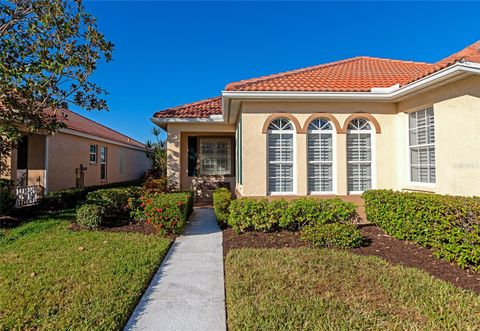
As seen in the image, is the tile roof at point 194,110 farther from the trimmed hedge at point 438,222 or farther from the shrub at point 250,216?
the trimmed hedge at point 438,222

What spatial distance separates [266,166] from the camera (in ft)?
26.1

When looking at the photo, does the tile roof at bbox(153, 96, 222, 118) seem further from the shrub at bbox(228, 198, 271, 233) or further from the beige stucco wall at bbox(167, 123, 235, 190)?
the shrub at bbox(228, 198, 271, 233)

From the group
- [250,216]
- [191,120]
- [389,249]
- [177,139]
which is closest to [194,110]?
[191,120]

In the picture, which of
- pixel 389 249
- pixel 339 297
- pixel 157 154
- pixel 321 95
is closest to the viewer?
pixel 339 297

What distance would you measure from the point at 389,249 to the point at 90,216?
27.5 feet

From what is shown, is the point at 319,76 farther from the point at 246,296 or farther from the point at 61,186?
the point at 61,186

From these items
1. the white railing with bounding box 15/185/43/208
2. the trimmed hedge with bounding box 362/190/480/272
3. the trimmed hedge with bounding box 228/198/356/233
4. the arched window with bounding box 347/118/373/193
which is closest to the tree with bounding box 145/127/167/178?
the white railing with bounding box 15/185/43/208

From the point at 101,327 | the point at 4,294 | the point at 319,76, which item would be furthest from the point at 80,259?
the point at 319,76

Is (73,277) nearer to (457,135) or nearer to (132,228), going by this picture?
(132,228)

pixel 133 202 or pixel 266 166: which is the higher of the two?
pixel 266 166

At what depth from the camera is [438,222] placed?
17.5ft

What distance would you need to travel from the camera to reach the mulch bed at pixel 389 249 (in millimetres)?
4508

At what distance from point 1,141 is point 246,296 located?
8.99m

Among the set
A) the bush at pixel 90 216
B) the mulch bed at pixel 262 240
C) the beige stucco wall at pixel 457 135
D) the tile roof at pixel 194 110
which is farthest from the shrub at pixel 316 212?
the tile roof at pixel 194 110
